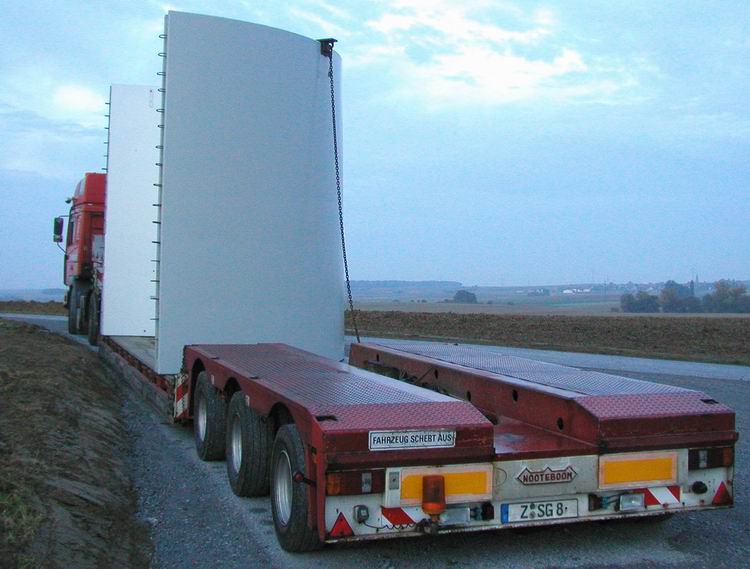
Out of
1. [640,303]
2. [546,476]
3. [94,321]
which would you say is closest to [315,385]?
[546,476]

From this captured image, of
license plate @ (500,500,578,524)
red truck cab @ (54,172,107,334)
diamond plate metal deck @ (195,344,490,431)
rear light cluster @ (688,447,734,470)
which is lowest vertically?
license plate @ (500,500,578,524)

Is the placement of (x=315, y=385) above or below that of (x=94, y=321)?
above

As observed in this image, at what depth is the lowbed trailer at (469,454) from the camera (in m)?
4.68

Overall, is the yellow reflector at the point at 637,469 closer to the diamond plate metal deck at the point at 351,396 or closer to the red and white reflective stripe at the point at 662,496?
the red and white reflective stripe at the point at 662,496

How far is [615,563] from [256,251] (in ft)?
16.9

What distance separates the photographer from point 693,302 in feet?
241

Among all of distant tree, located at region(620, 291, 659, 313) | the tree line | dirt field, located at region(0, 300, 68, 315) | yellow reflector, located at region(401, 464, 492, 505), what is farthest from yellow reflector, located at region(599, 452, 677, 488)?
distant tree, located at region(620, 291, 659, 313)

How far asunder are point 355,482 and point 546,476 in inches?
48.5

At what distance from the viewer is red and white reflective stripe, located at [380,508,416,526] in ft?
Answer: 15.4

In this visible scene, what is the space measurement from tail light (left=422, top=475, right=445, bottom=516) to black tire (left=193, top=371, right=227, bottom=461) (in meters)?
3.21

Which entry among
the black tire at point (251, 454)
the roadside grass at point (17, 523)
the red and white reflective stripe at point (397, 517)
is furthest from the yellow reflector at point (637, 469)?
the roadside grass at point (17, 523)

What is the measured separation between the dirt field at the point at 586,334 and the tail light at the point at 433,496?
16.8m

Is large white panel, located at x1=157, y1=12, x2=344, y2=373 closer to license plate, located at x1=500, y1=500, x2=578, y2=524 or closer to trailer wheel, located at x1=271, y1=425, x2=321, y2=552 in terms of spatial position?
trailer wheel, located at x1=271, y1=425, x2=321, y2=552

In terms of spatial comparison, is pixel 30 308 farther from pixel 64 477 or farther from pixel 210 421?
pixel 64 477
